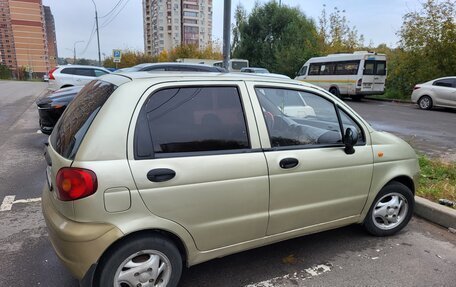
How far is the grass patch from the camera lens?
4.66 m

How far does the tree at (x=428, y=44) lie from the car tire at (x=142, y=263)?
19853 millimetres

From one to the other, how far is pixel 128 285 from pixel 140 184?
2.50 feet

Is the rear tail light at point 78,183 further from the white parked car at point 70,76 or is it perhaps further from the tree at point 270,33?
the tree at point 270,33

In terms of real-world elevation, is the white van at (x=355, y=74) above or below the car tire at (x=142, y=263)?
above

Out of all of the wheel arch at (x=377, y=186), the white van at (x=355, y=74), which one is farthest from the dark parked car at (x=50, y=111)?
the white van at (x=355, y=74)

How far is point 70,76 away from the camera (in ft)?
46.7

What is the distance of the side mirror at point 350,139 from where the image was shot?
3.15 meters

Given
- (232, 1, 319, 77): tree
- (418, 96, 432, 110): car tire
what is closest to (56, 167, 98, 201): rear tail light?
(418, 96, 432, 110): car tire

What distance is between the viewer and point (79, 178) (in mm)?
2236

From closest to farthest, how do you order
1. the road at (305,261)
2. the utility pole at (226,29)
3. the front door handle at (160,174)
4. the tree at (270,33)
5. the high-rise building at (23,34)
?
1. the front door handle at (160,174)
2. the road at (305,261)
3. the utility pole at (226,29)
4. the tree at (270,33)
5. the high-rise building at (23,34)

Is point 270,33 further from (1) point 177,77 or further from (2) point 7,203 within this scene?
(1) point 177,77

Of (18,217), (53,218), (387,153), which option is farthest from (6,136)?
(387,153)

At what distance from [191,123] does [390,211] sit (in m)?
2.44

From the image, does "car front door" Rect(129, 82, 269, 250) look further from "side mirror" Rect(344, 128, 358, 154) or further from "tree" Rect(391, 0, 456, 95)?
"tree" Rect(391, 0, 456, 95)
